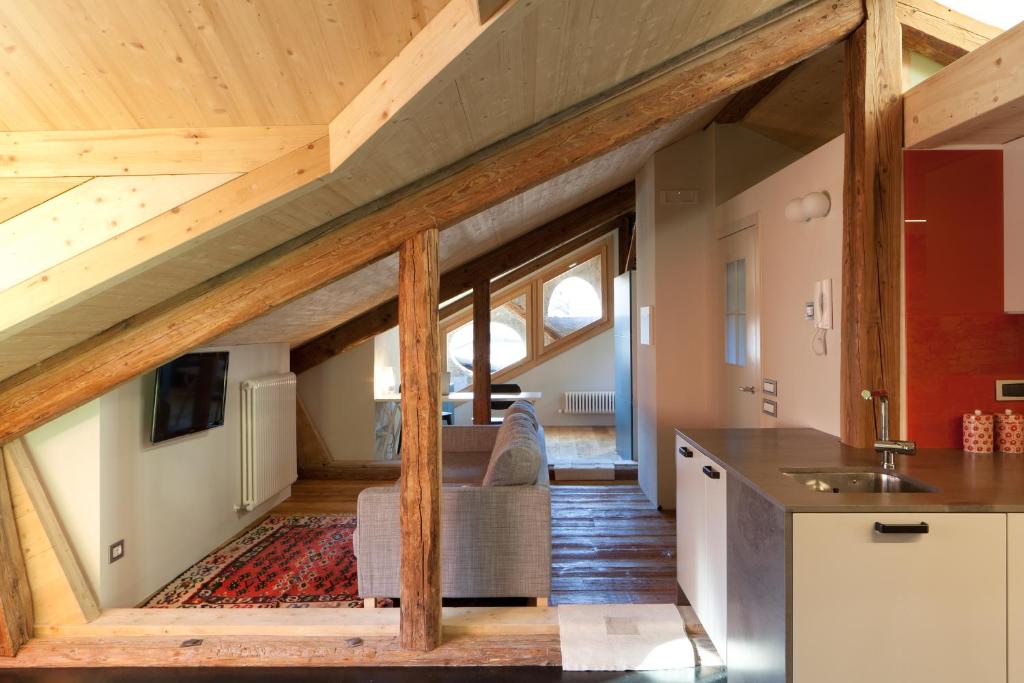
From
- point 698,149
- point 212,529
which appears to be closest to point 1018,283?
point 698,149

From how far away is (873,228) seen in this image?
9.52 ft

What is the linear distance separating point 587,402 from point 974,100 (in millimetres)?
Answer: 7734

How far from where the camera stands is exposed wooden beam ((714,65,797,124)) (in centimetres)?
411

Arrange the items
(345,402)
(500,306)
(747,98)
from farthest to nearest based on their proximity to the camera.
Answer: (500,306), (345,402), (747,98)

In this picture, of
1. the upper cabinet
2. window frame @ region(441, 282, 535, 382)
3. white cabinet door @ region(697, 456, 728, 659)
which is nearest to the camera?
white cabinet door @ region(697, 456, 728, 659)

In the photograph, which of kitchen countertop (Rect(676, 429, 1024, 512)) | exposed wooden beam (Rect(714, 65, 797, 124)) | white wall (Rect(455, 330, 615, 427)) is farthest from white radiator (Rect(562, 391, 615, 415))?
kitchen countertop (Rect(676, 429, 1024, 512))

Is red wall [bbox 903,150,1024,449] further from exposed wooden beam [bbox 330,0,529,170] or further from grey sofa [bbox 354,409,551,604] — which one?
exposed wooden beam [bbox 330,0,529,170]

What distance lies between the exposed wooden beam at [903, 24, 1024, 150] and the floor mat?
2.19m

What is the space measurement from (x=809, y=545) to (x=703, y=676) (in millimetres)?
1060

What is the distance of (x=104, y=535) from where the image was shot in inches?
127

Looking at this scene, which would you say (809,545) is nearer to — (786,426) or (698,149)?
(786,426)

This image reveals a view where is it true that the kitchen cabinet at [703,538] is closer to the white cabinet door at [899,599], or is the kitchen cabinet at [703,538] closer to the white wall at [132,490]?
the white cabinet door at [899,599]

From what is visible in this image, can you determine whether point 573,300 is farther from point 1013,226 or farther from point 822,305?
point 1013,226

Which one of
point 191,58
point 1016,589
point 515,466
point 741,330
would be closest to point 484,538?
point 515,466
